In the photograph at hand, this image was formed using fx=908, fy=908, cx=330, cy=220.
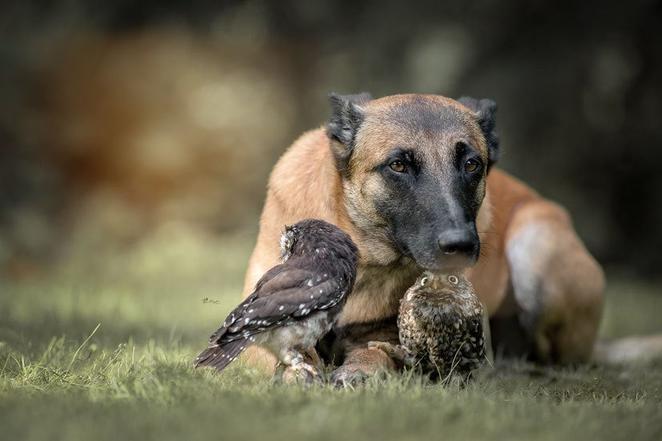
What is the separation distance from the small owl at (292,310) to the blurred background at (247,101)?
6.02m

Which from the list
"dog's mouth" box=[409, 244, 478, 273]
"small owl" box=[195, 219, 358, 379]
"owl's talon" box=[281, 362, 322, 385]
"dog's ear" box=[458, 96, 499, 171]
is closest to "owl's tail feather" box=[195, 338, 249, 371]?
"small owl" box=[195, 219, 358, 379]

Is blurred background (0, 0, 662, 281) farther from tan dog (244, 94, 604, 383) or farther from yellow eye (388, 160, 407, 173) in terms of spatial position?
yellow eye (388, 160, 407, 173)

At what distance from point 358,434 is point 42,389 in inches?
54.2

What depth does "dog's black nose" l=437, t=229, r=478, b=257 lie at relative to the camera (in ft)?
12.9

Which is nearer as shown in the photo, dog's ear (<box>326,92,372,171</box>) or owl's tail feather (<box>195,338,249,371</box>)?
owl's tail feather (<box>195,338,249,371</box>)

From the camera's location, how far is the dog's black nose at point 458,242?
3.93m

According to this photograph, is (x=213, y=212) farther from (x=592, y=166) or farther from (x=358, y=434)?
(x=358, y=434)

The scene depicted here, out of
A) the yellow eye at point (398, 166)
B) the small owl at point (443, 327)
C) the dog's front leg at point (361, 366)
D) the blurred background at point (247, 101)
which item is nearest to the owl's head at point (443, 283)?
the small owl at point (443, 327)

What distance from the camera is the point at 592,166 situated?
1032cm

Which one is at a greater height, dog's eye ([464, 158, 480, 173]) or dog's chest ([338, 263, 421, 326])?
dog's eye ([464, 158, 480, 173])

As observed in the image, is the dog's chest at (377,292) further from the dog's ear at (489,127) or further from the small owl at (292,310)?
the dog's ear at (489,127)

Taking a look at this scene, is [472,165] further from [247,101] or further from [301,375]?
[247,101]

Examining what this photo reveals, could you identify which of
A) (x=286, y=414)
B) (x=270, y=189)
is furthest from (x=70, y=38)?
(x=286, y=414)

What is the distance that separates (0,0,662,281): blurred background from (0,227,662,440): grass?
4.90m
